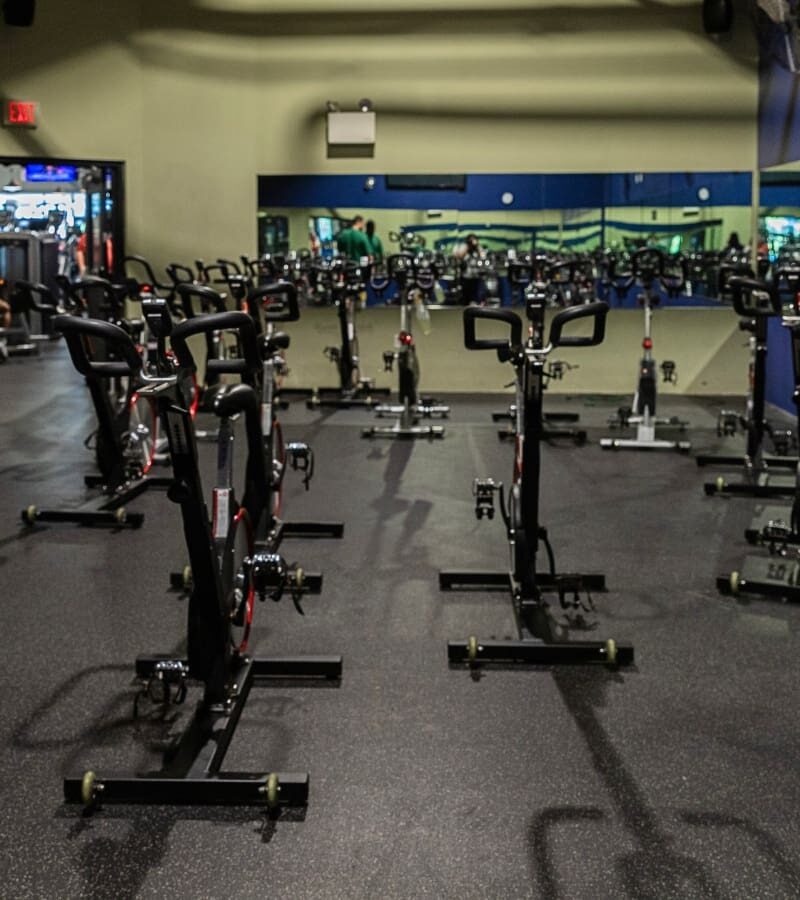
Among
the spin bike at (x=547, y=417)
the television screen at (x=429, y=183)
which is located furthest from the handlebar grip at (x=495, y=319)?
the television screen at (x=429, y=183)

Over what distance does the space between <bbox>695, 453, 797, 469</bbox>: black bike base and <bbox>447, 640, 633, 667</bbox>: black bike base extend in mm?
3762

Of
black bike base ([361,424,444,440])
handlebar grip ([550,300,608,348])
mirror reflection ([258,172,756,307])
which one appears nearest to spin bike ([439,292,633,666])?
handlebar grip ([550,300,608,348])

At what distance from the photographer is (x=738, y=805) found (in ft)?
9.16

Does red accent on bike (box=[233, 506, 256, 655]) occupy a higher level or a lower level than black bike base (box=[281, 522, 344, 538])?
higher

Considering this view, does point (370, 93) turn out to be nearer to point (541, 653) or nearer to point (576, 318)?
point (576, 318)

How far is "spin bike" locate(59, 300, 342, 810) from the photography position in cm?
277

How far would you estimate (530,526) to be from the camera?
408 cm

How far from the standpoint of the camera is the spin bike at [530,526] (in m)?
3.76

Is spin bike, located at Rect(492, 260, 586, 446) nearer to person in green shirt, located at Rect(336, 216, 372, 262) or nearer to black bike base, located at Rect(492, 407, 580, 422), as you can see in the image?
black bike base, located at Rect(492, 407, 580, 422)

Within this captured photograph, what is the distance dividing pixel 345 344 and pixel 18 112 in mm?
3639

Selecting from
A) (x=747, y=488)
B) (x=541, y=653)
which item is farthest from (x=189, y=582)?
(x=747, y=488)

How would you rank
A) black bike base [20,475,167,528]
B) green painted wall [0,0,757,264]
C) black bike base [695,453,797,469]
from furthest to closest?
green painted wall [0,0,757,264] < black bike base [695,453,797,469] < black bike base [20,475,167,528]

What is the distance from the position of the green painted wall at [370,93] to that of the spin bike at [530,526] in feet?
22.5

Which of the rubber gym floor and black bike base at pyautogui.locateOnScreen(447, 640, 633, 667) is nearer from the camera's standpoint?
the rubber gym floor
